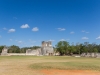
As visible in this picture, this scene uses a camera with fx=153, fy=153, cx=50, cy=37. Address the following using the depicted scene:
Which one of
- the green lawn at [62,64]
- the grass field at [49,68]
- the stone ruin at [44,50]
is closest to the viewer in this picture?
the grass field at [49,68]

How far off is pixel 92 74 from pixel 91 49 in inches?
2536

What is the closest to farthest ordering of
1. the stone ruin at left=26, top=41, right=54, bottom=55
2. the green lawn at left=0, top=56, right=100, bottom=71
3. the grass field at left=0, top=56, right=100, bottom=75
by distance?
1. the grass field at left=0, top=56, right=100, bottom=75
2. the green lawn at left=0, top=56, right=100, bottom=71
3. the stone ruin at left=26, top=41, right=54, bottom=55

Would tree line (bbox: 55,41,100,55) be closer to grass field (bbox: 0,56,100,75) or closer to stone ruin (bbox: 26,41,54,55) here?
stone ruin (bbox: 26,41,54,55)

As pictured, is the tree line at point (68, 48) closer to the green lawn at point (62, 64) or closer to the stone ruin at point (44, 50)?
the stone ruin at point (44, 50)

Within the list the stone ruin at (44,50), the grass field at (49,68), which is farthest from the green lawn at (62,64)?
the stone ruin at (44,50)

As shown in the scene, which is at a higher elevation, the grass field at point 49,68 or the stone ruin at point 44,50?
the stone ruin at point 44,50

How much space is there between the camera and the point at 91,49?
74.2 metres

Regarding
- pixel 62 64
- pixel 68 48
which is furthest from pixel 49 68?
pixel 68 48

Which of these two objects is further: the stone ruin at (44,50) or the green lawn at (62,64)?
the stone ruin at (44,50)

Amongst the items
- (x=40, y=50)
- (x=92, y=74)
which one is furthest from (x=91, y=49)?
(x=92, y=74)

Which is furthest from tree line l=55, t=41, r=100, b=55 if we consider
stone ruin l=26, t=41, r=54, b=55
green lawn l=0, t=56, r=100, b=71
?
green lawn l=0, t=56, r=100, b=71

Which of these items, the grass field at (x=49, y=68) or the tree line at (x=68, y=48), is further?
the tree line at (x=68, y=48)

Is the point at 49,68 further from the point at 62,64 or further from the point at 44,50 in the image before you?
the point at 44,50

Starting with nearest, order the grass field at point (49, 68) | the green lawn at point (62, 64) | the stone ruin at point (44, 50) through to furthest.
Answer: the grass field at point (49, 68)
the green lawn at point (62, 64)
the stone ruin at point (44, 50)
